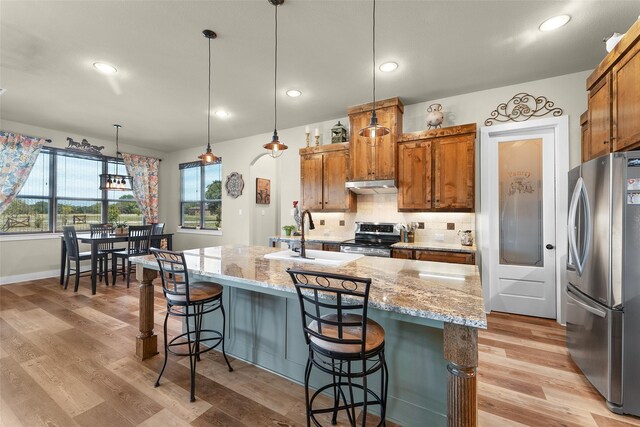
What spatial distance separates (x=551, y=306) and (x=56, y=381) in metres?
4.82

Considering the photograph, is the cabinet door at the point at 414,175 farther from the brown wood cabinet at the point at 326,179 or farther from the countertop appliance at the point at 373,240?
the brown wood cabinet at the point at 326,179

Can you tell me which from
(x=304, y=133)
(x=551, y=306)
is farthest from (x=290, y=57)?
(x=551, y=306)

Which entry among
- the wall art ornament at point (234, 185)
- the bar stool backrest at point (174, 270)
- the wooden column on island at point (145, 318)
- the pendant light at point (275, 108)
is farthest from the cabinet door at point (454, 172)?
the wall art ornament at point (234, 185)

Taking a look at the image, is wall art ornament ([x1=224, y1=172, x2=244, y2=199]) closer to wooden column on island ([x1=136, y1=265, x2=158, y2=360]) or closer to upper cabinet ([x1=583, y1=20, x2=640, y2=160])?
wooden column on island ([x1=136, y1=265, x2=158, y2=360])

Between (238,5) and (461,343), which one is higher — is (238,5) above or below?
above

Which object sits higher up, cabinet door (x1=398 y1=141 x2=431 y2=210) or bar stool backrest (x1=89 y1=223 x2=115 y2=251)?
cabinet door (x1=398 y1=141 x2=431 y2=210)

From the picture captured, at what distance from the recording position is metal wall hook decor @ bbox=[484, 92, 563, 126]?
128 inches

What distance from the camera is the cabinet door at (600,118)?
7.09 feet

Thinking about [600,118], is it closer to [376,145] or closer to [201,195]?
[376,145]

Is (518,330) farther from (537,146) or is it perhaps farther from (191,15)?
(191,15)

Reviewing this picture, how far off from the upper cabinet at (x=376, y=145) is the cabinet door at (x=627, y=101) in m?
2.06

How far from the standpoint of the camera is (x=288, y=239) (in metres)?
4.34

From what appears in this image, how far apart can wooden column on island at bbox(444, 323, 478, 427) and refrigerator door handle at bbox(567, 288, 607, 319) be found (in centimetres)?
149

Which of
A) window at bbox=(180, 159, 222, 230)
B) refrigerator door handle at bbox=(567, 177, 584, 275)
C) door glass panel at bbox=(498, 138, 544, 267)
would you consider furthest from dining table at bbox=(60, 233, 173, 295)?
refrigerator door handle at bbox=(567, 177, 584, 275)
